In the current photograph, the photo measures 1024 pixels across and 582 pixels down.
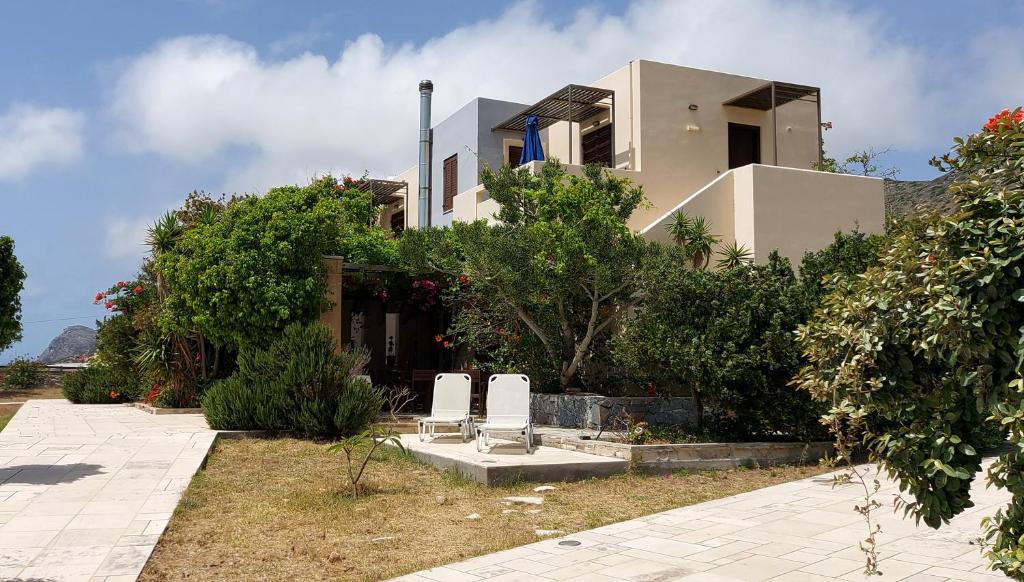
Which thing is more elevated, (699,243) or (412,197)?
(412,197)

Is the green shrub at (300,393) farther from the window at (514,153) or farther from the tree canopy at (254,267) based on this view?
the window at (514,153)

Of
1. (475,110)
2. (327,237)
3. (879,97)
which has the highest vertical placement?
(475,110)

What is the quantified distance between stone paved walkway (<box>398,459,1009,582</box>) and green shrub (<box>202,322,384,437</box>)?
5790 mm

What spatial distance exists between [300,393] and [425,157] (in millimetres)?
14351

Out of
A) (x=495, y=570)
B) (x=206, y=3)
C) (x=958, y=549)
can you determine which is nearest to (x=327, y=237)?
(x=206, y=3)

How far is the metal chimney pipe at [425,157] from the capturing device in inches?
987

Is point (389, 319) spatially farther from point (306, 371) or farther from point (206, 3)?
point (206, 3)

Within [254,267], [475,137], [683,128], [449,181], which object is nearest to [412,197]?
[449,181]

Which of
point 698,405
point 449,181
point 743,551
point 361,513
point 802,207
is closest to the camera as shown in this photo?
point 743,551

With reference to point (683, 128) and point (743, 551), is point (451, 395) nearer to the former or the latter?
point (743, 551)

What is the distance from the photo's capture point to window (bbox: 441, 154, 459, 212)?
24.0 metres

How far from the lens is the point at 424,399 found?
1638 cm

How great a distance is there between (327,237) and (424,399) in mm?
3780

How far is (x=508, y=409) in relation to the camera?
11.0 metres
